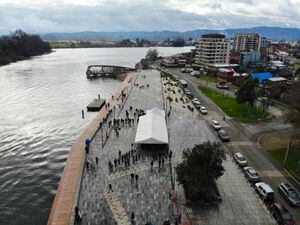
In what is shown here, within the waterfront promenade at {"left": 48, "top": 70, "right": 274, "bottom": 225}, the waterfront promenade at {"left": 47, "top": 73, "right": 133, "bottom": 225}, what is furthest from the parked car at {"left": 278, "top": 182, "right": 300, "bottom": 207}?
the waterfront promenade at {"left": 47, "top": 73, "right": 133, "bottom": 225}

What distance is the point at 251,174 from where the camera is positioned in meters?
30.1

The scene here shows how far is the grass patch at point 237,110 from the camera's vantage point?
166 ft

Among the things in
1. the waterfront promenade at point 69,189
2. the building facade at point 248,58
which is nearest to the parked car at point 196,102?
the waterfront promenade at point 69,189

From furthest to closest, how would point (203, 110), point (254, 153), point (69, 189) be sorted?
point (203, 110) → point (254, 153) → point (69, 189)

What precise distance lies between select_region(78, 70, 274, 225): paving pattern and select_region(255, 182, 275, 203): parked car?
26.3 inches

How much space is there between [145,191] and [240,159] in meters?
12.3

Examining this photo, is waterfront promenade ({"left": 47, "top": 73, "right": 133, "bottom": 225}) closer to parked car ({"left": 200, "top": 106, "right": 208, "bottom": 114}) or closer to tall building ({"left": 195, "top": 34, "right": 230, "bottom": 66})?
parked car ({"left": 200, "top": 106, "right": 208, "bottom": 114})

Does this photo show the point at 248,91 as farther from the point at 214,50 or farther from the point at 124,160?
the point at 214,50

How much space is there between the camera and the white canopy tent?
35719 millimetres

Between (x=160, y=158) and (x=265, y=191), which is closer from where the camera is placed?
(x=265, y=191)

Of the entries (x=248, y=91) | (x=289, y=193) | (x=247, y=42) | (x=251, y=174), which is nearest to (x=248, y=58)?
(x=247, y=42)

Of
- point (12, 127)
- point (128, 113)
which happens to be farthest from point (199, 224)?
point (12, 127)

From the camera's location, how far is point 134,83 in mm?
86375

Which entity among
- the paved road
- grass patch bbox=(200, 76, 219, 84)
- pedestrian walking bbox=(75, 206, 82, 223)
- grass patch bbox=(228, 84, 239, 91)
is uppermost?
pedestrian walking bbox=(75, 206, 82, 223)
